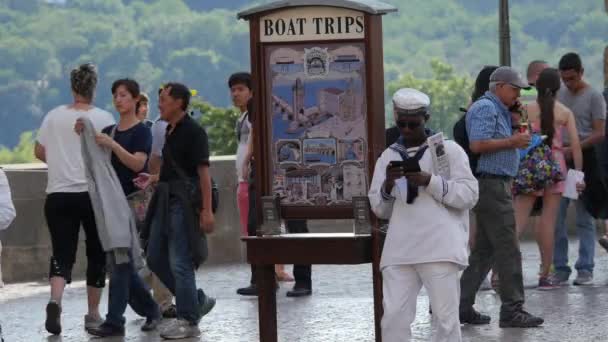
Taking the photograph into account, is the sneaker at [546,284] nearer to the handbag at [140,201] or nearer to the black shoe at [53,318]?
the handbag at [140,201]

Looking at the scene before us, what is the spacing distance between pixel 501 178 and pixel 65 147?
8.95 feet

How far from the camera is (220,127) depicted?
22.1m

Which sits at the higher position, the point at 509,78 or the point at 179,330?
the point at 509,78

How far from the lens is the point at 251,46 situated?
759 centimetres

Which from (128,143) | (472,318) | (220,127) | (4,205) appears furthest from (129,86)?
(220,127)

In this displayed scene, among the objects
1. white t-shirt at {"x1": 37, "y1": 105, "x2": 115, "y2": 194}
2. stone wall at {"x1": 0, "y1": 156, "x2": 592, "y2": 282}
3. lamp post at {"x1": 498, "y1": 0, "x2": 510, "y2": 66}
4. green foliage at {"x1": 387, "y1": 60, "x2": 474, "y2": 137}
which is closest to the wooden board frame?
white t-shirt at {"x1": 37, "y1": 105, "x2": 115, "y2": 194}

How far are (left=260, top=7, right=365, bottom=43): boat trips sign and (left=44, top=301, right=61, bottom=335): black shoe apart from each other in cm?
261

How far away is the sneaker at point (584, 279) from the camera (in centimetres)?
1121

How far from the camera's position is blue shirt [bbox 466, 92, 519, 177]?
8938 mm

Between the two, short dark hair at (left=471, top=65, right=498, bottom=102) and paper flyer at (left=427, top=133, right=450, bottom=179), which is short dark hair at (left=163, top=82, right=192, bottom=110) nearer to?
short dark hair at (left=471, top=65, right=498, bottom=102)

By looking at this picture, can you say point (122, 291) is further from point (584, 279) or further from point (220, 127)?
point (220, 127)

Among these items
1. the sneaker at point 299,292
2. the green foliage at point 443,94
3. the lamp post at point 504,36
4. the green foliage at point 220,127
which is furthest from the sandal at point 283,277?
the green foliage at point 443,94

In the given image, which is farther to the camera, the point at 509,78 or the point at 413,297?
the point at 509,78

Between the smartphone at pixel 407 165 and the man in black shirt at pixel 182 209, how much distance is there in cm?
229
